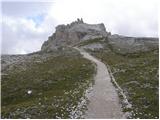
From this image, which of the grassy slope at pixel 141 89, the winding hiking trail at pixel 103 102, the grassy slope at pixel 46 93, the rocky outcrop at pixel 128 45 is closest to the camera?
the winding hiking trail at pixel 103 102

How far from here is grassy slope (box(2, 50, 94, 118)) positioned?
135 feet

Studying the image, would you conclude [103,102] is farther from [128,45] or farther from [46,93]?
[128,45]

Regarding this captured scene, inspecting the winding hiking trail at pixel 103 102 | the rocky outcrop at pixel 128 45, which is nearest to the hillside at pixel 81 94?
the winding hiking trail at pixel 103 102

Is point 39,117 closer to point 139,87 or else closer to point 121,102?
point 121,102

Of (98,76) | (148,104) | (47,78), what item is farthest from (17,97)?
(148,104)

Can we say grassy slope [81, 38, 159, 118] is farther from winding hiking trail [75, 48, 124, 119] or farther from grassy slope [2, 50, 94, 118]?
grassy slope [2, 50, 94, 118]

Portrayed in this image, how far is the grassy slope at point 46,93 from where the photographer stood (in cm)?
4100

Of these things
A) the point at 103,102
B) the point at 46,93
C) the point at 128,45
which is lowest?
the point at 103,102

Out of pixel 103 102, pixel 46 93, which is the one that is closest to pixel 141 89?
pixel 103 102

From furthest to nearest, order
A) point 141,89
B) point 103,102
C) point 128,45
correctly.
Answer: point 128,45, point 141,89, point 103,102

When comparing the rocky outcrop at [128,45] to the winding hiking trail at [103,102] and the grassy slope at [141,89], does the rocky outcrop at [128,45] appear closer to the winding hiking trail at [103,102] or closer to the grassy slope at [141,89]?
the grassy slope at [141,89]

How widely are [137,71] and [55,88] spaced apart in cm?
1774

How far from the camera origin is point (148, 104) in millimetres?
42625

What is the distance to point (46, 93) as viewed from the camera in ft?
183
